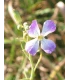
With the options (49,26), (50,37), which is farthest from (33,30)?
(50,37)

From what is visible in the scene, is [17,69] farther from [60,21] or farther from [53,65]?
[60,21]

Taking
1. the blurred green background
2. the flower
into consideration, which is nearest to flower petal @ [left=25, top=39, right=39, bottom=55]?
the flower

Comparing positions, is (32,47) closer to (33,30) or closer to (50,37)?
(33,30)

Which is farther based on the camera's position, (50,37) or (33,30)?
(50,37)

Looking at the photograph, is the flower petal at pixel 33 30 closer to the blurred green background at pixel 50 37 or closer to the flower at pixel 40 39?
the flower at pixel 40 39

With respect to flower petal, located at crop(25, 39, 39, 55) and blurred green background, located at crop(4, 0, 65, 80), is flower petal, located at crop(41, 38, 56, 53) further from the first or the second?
blurred green background, located at crop(4, 0, 65, 80)

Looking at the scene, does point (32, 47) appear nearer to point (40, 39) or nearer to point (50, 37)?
point (40, 39)

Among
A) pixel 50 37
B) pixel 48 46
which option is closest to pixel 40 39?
pixel 48 46

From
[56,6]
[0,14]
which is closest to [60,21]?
[56,6]
